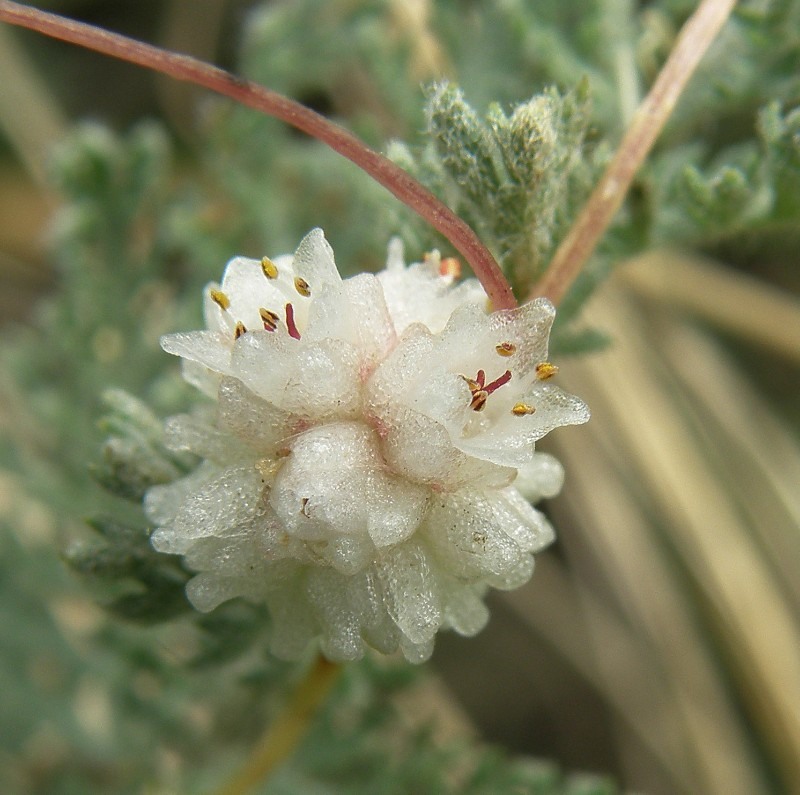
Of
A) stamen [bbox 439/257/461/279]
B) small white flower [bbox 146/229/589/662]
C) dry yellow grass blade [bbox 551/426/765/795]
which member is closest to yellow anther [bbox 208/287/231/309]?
small white flower [bbox 146/229/589/662]

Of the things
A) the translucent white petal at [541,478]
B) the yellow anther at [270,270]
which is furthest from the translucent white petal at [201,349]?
the translucent white petal at [541,478]

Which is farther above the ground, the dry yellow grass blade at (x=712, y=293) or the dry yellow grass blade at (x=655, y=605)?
the dry yellow grass blade at (x=712, y=293)

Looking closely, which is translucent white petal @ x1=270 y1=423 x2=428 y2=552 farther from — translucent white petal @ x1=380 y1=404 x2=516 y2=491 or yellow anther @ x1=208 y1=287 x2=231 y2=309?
yellow anther @ x1=208 y1=287 x2=231 y2=309

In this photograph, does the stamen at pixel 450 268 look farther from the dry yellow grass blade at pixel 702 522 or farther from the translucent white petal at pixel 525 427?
the dry yellow grass blade at pixel 702 522

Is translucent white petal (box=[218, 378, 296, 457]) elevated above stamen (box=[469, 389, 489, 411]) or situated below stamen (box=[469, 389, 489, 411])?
above

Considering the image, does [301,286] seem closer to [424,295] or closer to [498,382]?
[424,295]

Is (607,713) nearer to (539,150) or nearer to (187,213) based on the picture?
(187,213)

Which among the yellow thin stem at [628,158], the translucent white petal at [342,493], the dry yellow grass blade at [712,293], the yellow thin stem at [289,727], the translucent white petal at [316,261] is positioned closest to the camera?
the translucent white petal at [342,493]
